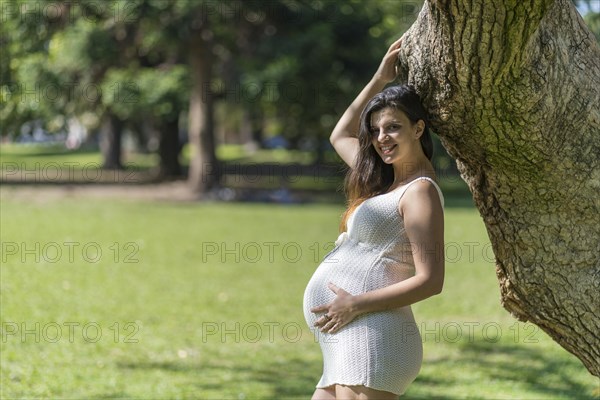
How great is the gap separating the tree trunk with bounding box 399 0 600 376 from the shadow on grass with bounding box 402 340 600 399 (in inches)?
128

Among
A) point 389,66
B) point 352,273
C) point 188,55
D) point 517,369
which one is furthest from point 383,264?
point 188,55

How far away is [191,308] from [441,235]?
794cm

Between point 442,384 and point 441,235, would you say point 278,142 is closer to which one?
point 442,384

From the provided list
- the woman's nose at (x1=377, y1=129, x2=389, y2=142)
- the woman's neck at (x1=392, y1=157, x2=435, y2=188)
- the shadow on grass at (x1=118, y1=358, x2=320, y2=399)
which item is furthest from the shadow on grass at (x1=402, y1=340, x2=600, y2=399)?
the woman's nose at (x1=377, y1=129, x2=389, y2=142)

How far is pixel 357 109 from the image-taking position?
3.99 metres

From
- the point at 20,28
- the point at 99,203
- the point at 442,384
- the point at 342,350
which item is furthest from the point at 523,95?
the point at 99,203

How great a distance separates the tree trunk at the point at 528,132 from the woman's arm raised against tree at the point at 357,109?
0.37 ft

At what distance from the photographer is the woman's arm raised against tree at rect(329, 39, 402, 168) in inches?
153

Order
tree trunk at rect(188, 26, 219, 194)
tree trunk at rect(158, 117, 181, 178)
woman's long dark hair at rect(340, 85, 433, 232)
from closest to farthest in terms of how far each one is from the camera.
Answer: woman's long dark hair at rect(340, 85, 433, 232), tree trunk at rect(188, 26, 219, 194), tree trunk at rect(158, 117, 181, 178)

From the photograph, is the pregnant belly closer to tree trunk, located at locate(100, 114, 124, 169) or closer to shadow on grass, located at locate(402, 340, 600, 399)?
shadow on grass, located at locate(402, 340, 600, 399)

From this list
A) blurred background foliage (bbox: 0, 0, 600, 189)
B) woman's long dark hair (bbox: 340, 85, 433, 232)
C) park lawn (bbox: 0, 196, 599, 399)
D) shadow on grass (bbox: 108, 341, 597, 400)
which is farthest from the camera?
blurred background foliage (bbox: 0, 0, 600, 189)

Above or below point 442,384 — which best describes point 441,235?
above

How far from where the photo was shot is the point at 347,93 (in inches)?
1074

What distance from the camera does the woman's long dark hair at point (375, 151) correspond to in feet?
11.6
